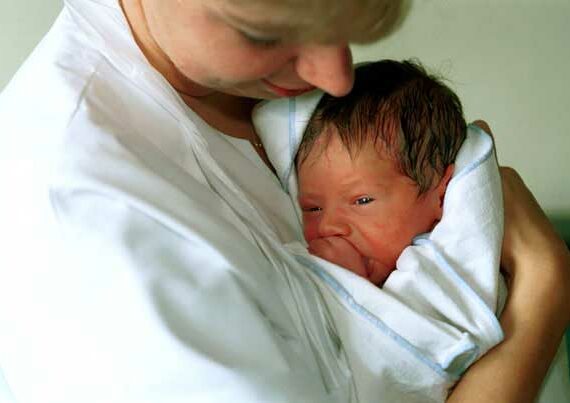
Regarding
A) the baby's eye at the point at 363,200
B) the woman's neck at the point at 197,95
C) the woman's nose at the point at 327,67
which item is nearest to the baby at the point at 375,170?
the baby's eye at the point at 363,200

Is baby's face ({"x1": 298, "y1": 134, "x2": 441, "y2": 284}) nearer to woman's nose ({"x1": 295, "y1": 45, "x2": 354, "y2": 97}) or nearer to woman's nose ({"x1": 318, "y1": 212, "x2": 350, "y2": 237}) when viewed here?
woman's nose ({"x1": 318, "y1": 212, "x2": 350, "y2": 237})

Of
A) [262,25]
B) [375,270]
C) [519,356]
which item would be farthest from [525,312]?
[262,25]

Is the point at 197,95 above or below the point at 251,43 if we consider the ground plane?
below

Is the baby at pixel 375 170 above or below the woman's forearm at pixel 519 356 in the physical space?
above

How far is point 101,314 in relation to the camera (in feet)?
2.30

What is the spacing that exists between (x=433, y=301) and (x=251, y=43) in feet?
1.39

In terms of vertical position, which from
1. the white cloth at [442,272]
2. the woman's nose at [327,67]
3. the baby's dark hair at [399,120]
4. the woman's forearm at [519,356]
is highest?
the woman's nose at [327,67]

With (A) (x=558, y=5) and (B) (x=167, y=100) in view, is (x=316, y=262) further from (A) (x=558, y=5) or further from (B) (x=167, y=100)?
(A) (x=558, y=5)

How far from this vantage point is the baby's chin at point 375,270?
3.42ft

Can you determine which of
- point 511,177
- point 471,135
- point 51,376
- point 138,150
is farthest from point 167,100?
point 511,177

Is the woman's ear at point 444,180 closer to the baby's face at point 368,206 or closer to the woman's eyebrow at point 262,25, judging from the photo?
the baby's face at point 368,206

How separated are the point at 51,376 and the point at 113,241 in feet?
0.57

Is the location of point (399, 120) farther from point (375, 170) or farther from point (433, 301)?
point (433, 301)

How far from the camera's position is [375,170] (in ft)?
3.35
